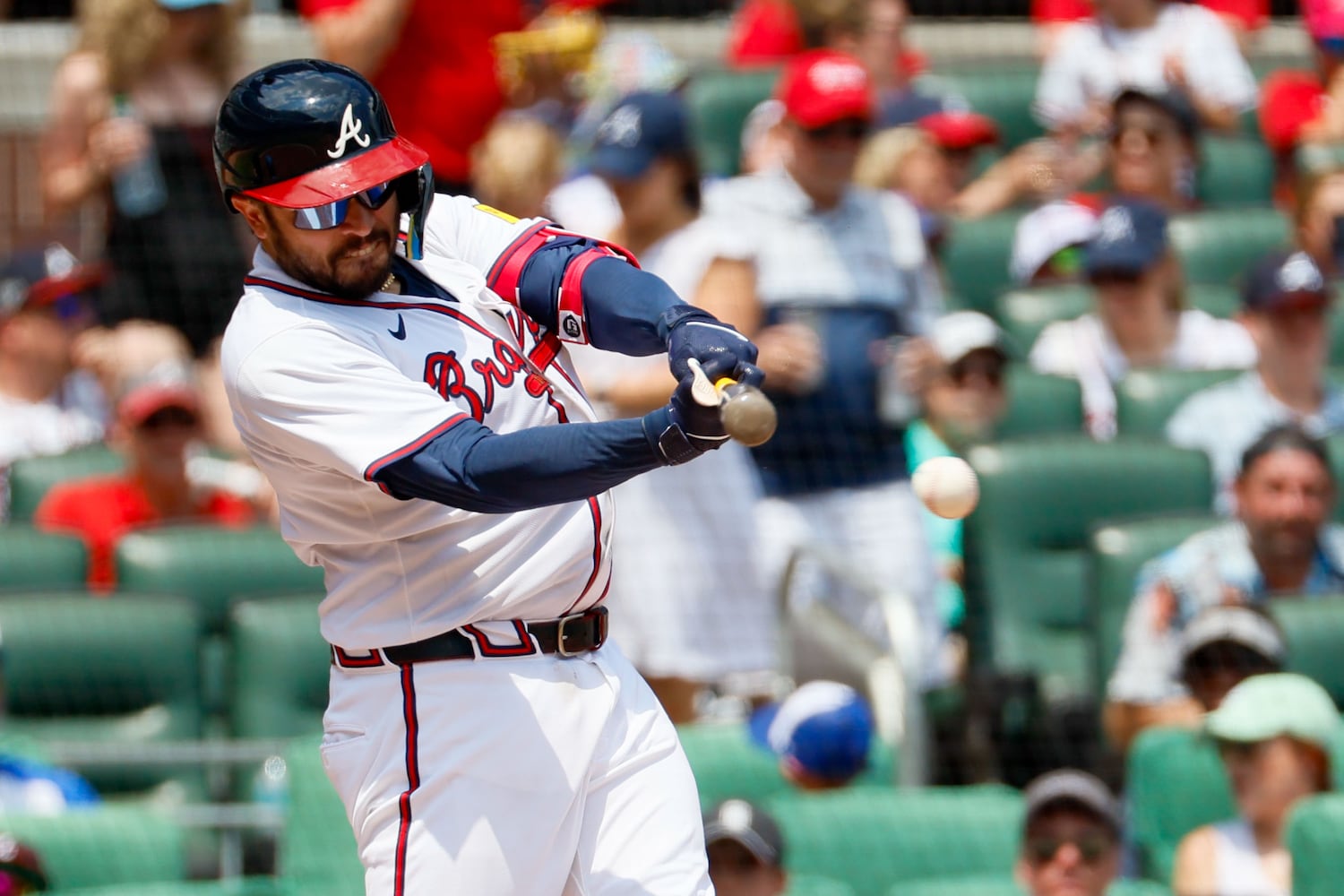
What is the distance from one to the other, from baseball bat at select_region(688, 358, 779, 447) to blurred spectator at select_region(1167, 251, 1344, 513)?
308cm

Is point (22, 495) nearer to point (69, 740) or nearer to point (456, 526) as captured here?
point (69, 740)

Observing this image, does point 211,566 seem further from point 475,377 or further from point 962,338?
point 475,377

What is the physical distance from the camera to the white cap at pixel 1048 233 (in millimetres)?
5824

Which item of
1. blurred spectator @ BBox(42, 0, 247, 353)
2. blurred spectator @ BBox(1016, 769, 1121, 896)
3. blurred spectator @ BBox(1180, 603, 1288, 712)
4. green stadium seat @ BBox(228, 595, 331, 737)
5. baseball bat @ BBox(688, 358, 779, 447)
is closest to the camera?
baseball bat @ BBox(688, 358, 779, 447)

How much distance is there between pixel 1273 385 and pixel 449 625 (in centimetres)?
315

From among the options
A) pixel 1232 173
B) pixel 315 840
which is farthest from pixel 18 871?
pixel 1232 173

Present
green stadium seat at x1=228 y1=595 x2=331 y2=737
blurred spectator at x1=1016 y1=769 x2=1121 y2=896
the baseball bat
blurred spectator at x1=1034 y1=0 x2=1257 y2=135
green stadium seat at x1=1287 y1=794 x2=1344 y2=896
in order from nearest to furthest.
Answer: the baseball bat → green stadium seat at x1=1287 y1=794 x2=1344 y2=896 → blurred spectator at x1=1016 y1=769 x2=1121 y2=896 → green stadium seat at x1=228 y1=595 x2=331 y2=737 → blurred spectator at x1=1034 y1=0 x2=1257 y2=135

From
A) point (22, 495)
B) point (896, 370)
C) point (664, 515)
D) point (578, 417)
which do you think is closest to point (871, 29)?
point (896, 370)

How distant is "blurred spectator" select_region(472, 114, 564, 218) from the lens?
17.1 ft

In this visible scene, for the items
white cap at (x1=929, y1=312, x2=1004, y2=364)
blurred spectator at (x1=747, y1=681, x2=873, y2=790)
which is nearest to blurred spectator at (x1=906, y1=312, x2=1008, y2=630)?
white cap at (x1=929, y1=312, x2=1004, y2=364)

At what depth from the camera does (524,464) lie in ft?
6.88

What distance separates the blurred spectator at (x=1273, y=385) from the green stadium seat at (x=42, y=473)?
2671mm

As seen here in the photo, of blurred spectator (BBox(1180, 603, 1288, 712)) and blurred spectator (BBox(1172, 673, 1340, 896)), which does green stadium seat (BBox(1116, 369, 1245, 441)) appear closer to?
blurred spectator (BBox(1180, 603, 1288, 712))

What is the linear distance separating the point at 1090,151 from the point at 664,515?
2.67 m
